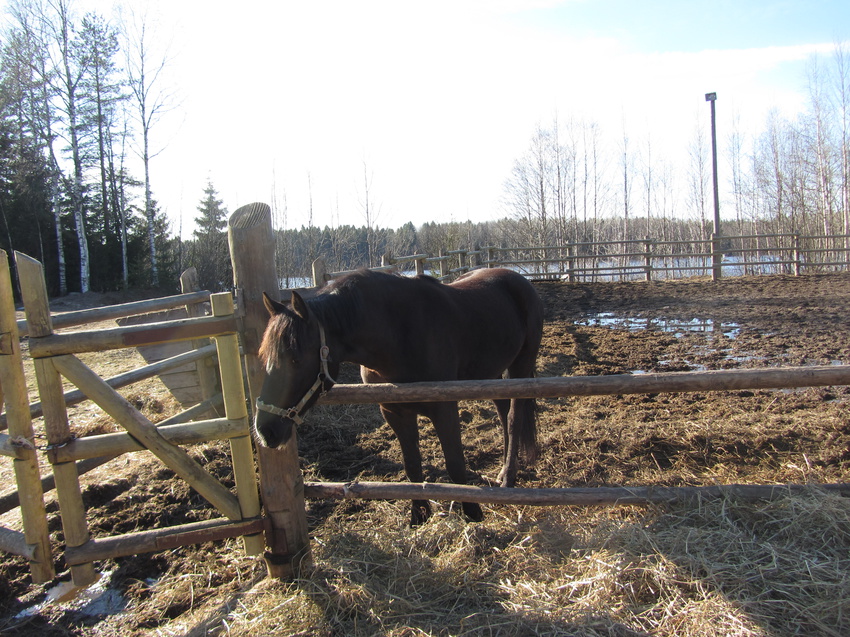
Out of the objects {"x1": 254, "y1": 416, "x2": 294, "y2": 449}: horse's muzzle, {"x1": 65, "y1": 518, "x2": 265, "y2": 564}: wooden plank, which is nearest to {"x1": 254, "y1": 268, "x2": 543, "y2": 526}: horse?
{"x1": 254, "y1": 416, "x2": 294, "y2": 449}: horse's muzzle

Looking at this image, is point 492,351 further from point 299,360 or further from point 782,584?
point 782,584

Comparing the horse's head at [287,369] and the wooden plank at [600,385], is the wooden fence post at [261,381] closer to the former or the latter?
the horse's head at [287,369]

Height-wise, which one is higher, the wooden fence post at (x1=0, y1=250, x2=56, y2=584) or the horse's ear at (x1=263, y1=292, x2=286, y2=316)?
the horse's ear at (x1=263, y1=292, x2=286, y2=316)

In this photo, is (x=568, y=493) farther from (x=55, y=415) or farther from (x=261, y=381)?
(x=55, y=415)

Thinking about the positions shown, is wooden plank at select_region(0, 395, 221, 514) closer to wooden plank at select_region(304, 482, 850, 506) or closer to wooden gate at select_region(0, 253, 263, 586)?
wooden gate at select_region(0, 253, 263, 586)

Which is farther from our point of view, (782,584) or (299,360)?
(299,360)

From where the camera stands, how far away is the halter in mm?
2201

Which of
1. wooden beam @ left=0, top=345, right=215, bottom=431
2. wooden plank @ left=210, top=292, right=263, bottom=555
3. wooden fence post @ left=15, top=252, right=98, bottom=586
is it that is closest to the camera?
wooden fence post @ left=15, top=252, right=98, bottom=586

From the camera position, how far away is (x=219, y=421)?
7.94 ft

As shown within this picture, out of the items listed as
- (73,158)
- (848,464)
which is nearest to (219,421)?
(848,464)

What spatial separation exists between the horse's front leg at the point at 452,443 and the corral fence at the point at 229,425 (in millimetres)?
358

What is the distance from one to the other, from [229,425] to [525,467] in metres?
2.38

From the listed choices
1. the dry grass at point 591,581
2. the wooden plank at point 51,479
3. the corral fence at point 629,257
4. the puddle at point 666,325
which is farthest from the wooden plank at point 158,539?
the puddle at point 666,325

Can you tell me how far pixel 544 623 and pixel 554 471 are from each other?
184 centimetres
